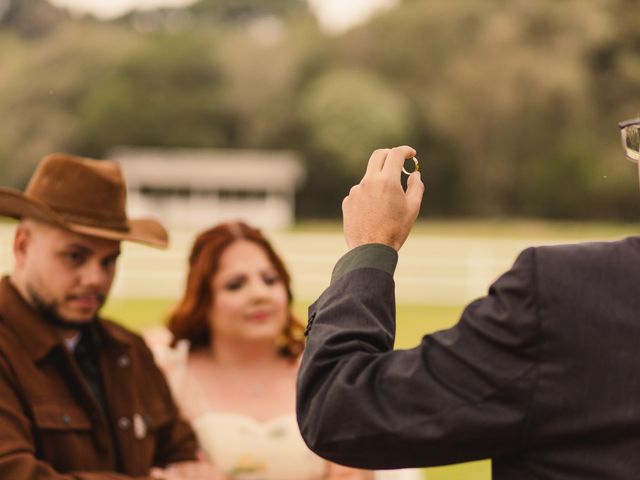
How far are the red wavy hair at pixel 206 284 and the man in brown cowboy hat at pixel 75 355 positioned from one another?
15.2 inches

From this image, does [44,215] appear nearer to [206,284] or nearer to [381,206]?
[206,284]

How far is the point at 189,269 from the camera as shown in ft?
11.4

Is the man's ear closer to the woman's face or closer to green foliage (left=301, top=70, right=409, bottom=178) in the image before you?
the woman's face

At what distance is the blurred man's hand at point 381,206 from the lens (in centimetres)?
136

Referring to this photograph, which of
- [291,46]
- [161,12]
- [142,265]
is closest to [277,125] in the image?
[291,46]

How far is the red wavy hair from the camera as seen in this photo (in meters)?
3.38

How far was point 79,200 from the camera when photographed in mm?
2713

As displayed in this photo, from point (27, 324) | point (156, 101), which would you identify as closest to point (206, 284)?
point (27, 324)

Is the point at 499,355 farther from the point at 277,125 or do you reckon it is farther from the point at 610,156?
the point at 277,125

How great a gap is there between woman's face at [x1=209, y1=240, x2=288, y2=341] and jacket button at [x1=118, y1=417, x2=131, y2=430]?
0.84 m

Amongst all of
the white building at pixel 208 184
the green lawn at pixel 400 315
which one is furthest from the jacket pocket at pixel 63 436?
the white building at pixel 208 184

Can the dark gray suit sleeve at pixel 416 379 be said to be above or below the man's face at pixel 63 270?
below

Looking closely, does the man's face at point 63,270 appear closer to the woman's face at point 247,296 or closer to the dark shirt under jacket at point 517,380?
the woman's face at point 247,296

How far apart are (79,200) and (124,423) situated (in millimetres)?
665
